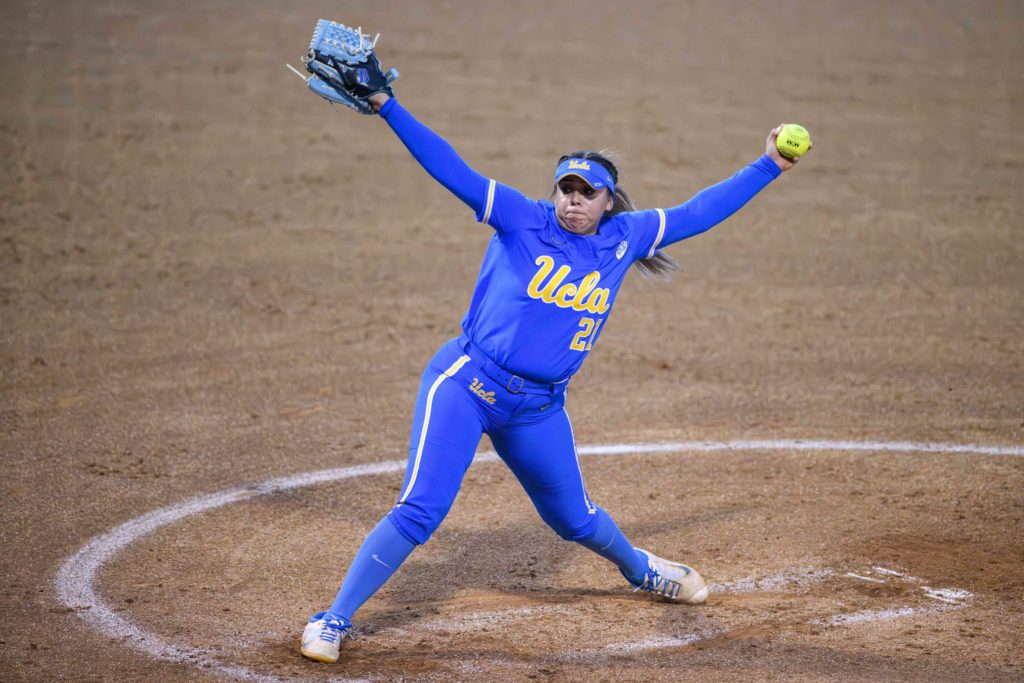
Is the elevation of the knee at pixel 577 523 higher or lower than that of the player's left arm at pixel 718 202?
lower

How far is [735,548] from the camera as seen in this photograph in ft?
18.6

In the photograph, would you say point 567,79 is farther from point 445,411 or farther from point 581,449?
point 445,411

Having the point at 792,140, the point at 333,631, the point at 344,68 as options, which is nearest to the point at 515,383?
the point at 333,631

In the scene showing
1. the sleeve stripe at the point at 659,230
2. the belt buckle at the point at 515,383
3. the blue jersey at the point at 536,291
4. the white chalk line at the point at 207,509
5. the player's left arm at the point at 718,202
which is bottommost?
the white chalk line at the point at 207,509

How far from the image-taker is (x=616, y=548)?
196 inches

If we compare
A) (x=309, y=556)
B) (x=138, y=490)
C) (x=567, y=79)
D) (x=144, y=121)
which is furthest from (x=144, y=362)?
(x=567, y=79)

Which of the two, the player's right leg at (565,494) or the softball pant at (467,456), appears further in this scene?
the player's right leg at (565,494)

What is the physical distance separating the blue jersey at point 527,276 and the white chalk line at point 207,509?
1575mm

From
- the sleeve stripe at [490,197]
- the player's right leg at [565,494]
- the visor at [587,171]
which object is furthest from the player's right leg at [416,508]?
the visor at [587,171]

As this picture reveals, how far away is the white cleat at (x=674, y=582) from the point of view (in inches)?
200

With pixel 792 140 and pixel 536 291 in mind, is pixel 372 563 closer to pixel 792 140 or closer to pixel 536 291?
pixel 536 291

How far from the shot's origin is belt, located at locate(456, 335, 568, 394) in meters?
4.58

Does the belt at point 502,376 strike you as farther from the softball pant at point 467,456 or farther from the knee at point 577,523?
the knee at point 577,523

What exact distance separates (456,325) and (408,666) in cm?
461
